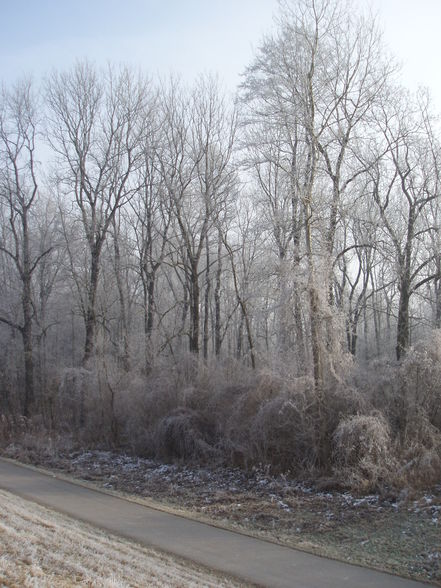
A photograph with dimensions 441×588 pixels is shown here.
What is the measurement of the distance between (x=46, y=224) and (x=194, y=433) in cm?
2452

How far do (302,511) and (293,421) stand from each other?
3.95m

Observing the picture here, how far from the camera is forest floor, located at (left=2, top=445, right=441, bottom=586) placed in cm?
886

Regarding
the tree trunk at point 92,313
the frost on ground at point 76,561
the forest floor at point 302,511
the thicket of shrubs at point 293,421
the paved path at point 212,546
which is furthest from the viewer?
the tree trunk at point 92,313

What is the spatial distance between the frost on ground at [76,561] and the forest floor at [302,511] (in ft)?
7.70

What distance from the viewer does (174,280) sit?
4834cm

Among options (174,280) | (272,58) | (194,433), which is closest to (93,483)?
(194,433)

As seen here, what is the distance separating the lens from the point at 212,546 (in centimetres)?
905

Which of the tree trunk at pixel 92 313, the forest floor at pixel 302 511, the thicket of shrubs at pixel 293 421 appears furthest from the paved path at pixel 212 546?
the tree trunk at pixel 92 313

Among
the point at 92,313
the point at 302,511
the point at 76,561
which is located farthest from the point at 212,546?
the point at 92,313

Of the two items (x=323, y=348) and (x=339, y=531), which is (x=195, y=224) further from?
(x=339, y=531)

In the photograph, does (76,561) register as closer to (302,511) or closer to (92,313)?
(302,511)

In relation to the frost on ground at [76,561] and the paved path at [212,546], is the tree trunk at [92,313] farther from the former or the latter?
the frost on ground at [76,561]

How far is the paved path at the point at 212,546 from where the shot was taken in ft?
25.1

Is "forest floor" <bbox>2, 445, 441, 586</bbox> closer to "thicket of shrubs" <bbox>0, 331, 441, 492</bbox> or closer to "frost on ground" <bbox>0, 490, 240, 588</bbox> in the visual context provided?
"thicket of shrubs" <bbox>0, 331, 441, 492</bbox>
